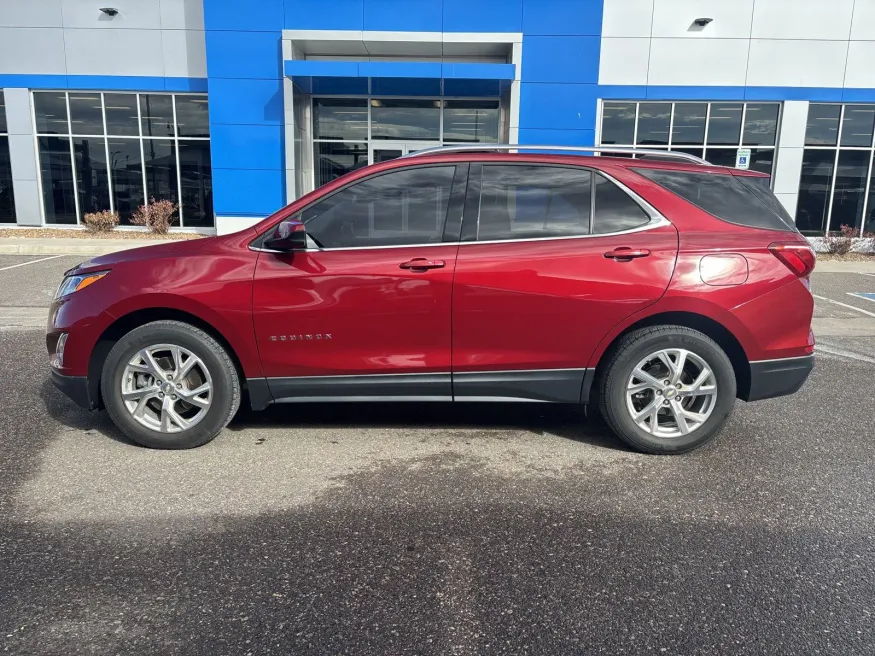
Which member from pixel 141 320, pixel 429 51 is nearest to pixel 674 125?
pixel 429 51

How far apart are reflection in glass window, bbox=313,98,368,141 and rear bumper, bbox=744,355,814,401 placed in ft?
52.9

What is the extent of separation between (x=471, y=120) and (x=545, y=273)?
15.7 m

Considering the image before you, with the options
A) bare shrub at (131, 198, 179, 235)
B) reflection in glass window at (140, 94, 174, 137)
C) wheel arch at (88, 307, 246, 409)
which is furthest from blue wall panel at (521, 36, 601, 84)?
wheel arch at (88, 307, 246, 409)

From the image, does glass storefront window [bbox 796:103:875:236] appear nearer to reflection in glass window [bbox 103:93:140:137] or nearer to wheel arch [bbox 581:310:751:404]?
wheel arch [bbox 581:310:751:404]

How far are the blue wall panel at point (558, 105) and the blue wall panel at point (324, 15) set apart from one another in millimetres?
4778

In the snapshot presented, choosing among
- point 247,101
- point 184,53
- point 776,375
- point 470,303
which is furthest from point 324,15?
point 776,375

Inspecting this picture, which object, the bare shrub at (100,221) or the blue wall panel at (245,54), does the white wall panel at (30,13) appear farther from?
the bare shrub at (100,221)

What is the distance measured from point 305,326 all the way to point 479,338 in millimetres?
1056

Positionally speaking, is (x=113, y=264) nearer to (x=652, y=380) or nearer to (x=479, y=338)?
(x=479, y=338)

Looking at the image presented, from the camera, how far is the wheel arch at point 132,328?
13.2 feet

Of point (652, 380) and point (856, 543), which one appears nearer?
point (856, 543)

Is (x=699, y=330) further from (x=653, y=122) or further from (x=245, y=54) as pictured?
(x=245, y=54)

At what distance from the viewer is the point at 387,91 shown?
17.9m

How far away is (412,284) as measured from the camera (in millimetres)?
3877
